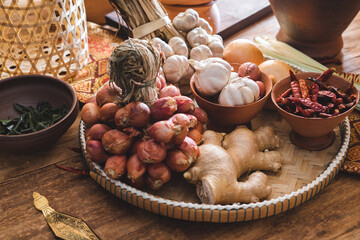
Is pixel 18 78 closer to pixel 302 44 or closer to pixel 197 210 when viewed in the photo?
pixel 197 210

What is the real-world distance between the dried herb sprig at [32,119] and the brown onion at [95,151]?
0.88 ft

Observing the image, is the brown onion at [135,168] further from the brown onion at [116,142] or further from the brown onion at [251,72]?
the brown onion at [251,72]

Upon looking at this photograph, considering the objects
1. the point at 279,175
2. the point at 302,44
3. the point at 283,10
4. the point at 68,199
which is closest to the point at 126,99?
the point at 68,199

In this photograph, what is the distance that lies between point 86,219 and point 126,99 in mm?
348

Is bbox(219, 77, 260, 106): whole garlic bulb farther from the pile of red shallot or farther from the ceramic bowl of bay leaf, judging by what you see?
the ceramic bowl of bay leaf

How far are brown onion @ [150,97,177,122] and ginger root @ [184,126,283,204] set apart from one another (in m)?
0.14

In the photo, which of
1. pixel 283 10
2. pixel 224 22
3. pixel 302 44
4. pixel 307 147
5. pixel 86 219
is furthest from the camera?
pixel 224 22

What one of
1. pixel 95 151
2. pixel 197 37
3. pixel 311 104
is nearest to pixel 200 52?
pixel 197 37

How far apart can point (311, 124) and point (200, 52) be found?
0.50 metres

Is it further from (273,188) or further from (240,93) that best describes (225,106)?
(273,188)

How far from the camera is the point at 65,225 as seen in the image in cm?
94

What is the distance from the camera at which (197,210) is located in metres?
0.84

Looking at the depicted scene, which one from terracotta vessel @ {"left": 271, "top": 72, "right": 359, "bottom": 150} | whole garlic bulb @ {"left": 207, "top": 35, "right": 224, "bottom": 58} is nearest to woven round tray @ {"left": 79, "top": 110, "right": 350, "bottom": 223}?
terracotta vessel @ {"left": 271, "top": 72, "right": 359, "bottom": 150}

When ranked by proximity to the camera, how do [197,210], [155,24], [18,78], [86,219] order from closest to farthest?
1. [197,210]
2. [86,219]
3. [18,78]
4. [155,24]
